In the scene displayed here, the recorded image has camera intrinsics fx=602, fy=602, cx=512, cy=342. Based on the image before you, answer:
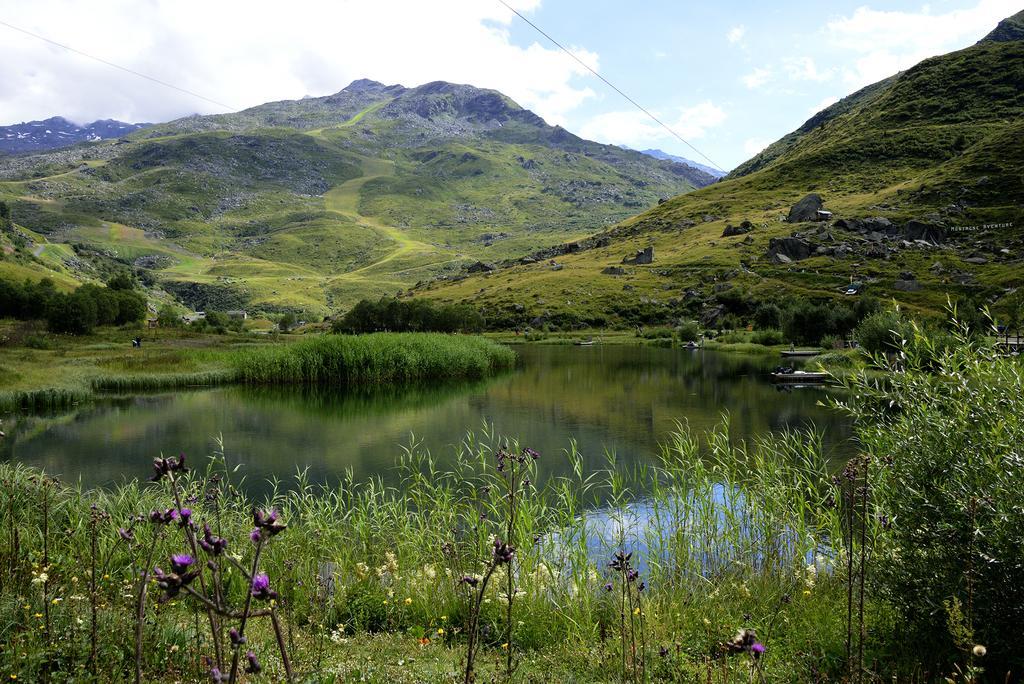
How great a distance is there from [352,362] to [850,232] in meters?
109

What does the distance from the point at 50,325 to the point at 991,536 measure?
86.7 metres

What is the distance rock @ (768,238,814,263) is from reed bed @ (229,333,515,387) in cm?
8869

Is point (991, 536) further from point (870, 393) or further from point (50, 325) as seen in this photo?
point (50, 325)

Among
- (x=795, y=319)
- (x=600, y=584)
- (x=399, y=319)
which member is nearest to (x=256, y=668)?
(x=600, y=584)

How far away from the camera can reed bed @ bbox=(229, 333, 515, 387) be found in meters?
42.7

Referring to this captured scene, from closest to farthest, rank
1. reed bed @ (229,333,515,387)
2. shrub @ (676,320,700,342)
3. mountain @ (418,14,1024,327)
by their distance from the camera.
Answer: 1. reed bed @ (229,333,515,387)
2. shrub @ (676,320,700,342)
3. mountain @ (418,14,1024,327)

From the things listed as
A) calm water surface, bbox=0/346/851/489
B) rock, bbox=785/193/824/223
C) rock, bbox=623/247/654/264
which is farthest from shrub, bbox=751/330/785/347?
rock, bbox=785/193/824/223

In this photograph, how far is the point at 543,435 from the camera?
2495 centimetres

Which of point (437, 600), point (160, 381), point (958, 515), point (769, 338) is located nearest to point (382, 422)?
point (160, 381)

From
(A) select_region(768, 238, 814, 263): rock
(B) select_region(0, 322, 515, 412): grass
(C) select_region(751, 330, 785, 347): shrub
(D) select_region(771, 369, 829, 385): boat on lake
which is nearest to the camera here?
(B) select_region(0, 322, 515, 412): grass

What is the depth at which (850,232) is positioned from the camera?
383 feet

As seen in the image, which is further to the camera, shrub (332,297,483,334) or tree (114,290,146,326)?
shrub (332,297,483,334)

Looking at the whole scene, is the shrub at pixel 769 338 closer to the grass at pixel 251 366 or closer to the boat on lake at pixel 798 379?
the boat on lake at pixel 798 379

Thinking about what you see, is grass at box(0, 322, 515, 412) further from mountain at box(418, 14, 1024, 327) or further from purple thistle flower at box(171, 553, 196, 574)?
mountain at box(418, 14, 1024, 327)
